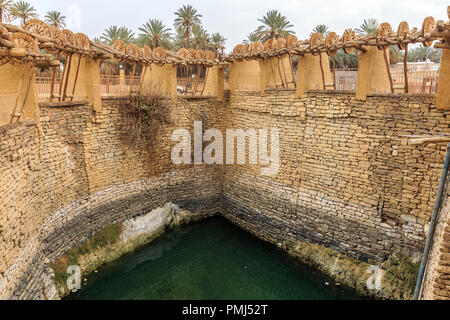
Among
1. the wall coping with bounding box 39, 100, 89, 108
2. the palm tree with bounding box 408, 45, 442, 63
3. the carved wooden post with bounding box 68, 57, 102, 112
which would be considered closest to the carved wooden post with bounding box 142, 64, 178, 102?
the carved wooden post with bounding box 68, 57, 102, 112

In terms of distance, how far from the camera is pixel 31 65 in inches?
286

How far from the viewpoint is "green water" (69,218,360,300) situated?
8.82 metres

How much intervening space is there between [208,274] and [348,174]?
4.91 m

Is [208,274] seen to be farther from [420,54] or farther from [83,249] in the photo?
[420,54]

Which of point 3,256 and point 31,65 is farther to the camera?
point 31,65

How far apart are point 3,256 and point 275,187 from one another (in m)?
7.75

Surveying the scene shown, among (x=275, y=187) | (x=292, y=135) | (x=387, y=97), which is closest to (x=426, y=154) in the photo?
(x=387, y=97)

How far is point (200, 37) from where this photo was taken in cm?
Result: 2855

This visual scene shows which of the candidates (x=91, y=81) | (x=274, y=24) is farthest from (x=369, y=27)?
(x=91, y=81)

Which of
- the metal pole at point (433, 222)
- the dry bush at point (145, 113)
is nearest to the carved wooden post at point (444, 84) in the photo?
the metal pole at point (433, 222)

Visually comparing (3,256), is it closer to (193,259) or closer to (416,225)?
(193,259)

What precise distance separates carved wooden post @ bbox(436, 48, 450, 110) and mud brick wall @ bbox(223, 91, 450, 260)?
0.19 meters

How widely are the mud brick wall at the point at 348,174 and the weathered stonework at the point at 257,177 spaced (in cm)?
3

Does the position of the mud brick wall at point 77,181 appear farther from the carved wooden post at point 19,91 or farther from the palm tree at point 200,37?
the palm tree at point 200,37
